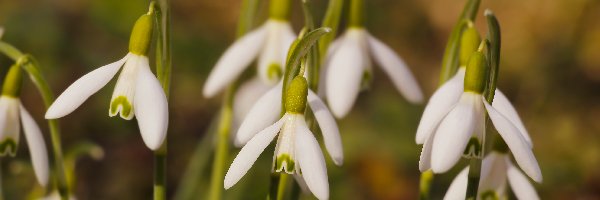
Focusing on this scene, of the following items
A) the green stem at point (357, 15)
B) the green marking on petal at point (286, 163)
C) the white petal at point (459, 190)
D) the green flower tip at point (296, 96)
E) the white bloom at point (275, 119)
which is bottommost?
the white petal at point (459, 190)

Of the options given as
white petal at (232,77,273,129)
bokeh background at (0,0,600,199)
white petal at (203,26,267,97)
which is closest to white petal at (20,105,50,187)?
white petal at (203,26,267,97)

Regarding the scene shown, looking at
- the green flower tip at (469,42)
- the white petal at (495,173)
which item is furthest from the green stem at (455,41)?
the white petal at (495,173)

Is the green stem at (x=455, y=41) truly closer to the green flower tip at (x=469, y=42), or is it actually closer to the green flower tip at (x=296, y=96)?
the green flower tip at (x=469, y=42)

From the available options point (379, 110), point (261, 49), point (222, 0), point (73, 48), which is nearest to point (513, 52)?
point (379, 110)

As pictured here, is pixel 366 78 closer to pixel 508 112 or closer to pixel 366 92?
pixel 508 112

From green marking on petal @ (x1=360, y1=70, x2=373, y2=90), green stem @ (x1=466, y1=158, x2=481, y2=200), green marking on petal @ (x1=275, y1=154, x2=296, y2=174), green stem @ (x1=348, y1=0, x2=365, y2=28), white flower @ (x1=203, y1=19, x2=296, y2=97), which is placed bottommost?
green stem @ (x1=466, y1=158, x2=481, y2=200)

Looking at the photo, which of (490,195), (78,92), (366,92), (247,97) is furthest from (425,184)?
(366,92)

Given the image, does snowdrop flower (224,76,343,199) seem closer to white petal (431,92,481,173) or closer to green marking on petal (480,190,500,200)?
white petal (431,92,481,173)
